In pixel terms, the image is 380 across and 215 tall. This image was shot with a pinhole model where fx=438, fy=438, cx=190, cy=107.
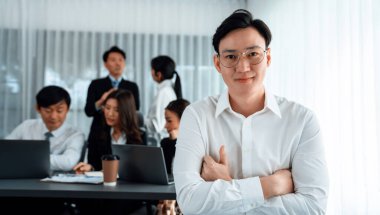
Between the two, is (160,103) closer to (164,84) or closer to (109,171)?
(164,84)

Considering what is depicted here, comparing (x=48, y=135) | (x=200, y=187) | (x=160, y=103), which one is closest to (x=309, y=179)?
(x=200, y=187)

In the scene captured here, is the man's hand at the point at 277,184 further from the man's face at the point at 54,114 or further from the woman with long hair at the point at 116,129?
the man's face at the point at 54,114

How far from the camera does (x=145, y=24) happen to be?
20.2ft

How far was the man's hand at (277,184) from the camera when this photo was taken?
1.38m

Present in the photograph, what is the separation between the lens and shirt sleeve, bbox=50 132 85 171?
9.60 feet

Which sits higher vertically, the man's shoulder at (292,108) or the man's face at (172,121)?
the man's shoulder at (292,108)

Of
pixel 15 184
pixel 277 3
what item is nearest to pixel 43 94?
pixel 15 184

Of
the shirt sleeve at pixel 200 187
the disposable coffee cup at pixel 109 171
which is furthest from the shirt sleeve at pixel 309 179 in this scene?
the disposable coffee cup at pixel 109 171

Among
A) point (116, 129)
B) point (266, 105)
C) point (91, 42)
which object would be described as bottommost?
point (116, 129)

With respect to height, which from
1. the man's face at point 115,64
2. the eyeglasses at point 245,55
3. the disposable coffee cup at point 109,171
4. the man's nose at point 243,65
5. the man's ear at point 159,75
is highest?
the man's face at point 115,64

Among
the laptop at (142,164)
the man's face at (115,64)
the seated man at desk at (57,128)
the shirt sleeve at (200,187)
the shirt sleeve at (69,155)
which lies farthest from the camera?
the man's face at (115,64)

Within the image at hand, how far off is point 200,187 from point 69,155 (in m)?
1.80

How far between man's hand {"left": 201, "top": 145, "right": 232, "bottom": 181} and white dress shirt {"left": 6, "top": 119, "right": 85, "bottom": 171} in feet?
5.70

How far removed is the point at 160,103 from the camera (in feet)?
14.9
